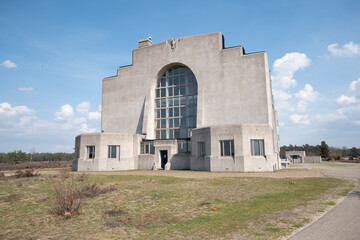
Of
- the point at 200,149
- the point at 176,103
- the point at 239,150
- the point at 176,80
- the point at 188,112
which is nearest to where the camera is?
the point at 239,150

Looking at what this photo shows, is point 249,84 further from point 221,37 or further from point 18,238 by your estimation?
point 18,238

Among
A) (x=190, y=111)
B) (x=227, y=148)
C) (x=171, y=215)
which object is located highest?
(x=190, y=111)

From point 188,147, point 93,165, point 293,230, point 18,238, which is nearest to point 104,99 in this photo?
point 93,165

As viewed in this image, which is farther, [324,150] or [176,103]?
[324,150]

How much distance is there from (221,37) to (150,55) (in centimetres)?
1327

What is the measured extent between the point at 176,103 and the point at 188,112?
2956 mm

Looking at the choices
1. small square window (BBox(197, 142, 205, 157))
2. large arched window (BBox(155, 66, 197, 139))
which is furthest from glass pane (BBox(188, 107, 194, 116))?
small square window (BBox(197, 142, 205, 157))

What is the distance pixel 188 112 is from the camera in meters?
39.8

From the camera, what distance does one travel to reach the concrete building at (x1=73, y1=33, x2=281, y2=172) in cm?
2741

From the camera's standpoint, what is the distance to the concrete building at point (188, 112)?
2741 cm

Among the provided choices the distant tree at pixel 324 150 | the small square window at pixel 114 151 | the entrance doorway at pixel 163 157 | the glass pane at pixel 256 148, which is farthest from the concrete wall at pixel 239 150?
the distant tree at pixel 324 150

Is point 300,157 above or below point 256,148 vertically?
below

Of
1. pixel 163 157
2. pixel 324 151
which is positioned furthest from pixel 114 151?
pixel 324 151

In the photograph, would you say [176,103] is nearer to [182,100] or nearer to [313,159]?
[182,100]
